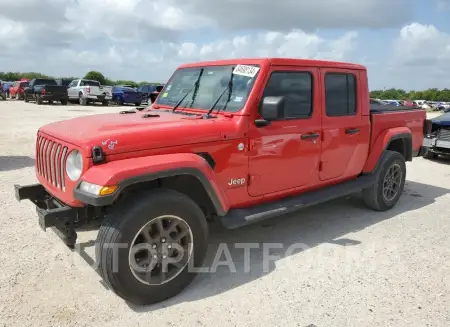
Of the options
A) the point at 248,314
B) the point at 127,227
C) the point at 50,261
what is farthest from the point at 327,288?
the point at 50,261

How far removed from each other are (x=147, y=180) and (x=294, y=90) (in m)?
2.01

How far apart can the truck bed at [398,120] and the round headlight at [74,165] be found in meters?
3.74

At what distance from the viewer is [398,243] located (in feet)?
14.6

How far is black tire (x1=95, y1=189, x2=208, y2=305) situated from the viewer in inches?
117

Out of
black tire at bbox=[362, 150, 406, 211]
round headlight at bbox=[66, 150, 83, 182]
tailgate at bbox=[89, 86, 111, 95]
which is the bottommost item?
black tire at bbox=[362, 150, 406, 211]

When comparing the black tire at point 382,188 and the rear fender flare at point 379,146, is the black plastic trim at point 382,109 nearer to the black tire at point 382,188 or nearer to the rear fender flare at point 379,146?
the rear fender flare at point 379,146

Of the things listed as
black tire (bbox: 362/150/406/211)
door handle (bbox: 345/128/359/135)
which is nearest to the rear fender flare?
black tire (bbox: 362/150/406/211)

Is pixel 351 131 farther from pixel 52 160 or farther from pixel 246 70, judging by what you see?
pixel 52 160

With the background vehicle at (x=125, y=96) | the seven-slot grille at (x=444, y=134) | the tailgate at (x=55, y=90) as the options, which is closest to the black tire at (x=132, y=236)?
the seven-slot grille at (x=444, y=134)

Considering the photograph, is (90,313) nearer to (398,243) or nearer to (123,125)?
(123,125)

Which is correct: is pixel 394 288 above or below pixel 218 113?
below

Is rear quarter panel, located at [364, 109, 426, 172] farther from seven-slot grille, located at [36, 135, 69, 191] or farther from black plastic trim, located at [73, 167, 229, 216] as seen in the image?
seven-slot grille, located at [36, 135, 69, 191]

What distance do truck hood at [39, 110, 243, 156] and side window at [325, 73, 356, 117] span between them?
4.62ft

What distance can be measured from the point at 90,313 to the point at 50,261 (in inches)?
40.9
